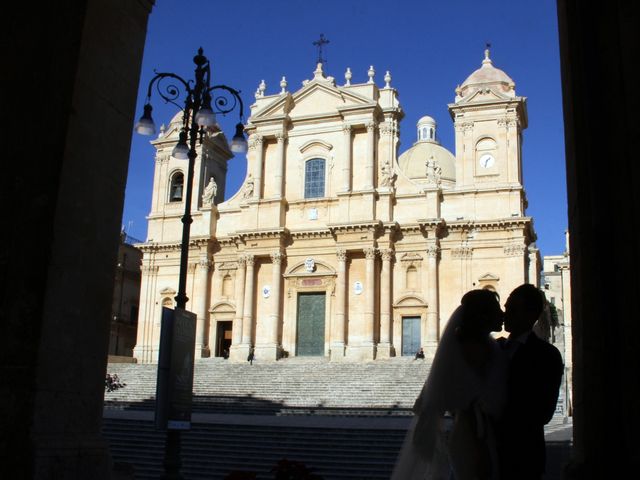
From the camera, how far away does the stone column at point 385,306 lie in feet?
103

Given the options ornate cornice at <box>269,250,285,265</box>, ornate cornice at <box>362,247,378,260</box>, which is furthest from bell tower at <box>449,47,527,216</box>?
ornate cornice at <box>269,250,285,265</box>

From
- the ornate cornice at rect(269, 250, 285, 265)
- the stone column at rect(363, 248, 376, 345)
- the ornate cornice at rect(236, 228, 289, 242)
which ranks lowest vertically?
the stone column at rect(363, 248, 376, 345)

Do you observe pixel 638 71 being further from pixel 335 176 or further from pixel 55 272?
pixel 335 176

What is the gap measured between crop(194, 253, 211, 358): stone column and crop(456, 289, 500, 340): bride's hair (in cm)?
3148

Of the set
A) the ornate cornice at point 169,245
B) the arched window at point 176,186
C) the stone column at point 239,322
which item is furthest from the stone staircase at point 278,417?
the arched window at point 176,186

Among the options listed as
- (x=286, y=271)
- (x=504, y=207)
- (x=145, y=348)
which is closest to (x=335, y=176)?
(x=286, y=271)

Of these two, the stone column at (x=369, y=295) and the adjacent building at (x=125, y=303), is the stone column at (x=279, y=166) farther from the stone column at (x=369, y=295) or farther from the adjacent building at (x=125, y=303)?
the adjacent building at (x=125, y=303)

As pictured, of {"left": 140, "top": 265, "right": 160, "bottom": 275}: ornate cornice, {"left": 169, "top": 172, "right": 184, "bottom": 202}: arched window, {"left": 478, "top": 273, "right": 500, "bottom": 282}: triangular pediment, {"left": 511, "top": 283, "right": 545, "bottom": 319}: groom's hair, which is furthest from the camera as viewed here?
{"left": 169, "top": 172, "right": 184, "bottom": 202}: arched window

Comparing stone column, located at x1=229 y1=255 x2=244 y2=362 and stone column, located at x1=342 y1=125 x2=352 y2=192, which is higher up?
stone column, located at x1=342 y1=125 x2=352 y2=192

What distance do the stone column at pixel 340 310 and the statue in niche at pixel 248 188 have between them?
225 inches

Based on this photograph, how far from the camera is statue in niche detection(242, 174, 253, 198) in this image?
3575cm

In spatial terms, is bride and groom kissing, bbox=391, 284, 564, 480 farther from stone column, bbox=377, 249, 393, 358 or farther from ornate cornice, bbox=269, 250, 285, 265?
ornate cornice, bbox=269, 250, 285, 265

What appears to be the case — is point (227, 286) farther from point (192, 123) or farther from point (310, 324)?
point (192, 123)

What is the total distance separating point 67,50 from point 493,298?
3583 mm
